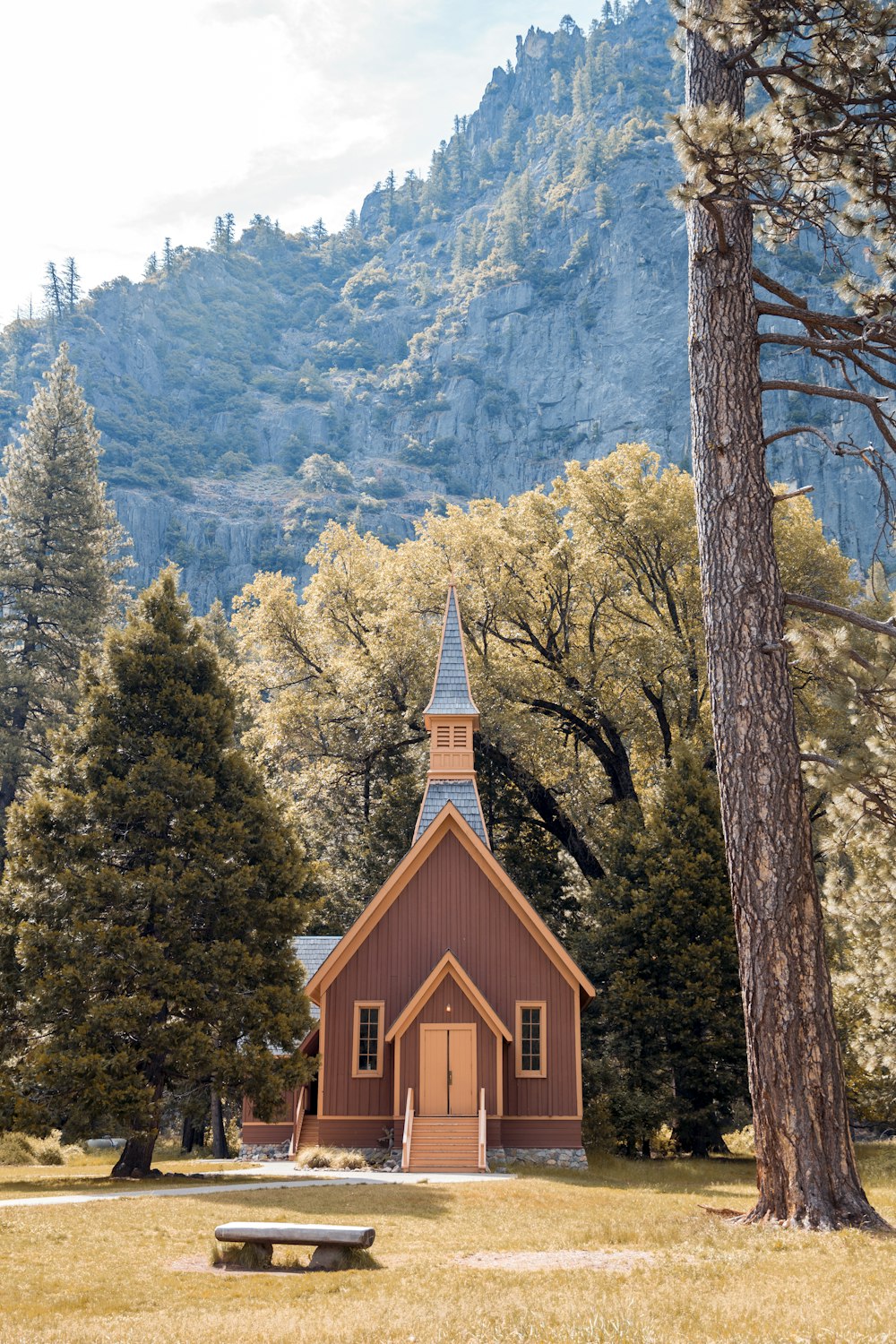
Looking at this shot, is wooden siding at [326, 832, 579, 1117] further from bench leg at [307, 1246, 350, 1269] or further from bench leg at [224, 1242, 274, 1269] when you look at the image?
bench leg at [307, 1246, 350, 1269]

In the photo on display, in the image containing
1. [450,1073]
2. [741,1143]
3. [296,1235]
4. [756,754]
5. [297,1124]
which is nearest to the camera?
[296,1235]

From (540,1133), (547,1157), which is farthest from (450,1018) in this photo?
(547,1157)

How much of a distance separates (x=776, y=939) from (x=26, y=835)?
12295mm

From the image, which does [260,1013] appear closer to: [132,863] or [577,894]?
[132,863]

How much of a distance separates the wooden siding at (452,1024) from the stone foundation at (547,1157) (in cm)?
102

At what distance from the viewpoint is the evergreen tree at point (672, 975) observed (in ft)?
83.0

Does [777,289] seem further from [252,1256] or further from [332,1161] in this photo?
[332,1161]

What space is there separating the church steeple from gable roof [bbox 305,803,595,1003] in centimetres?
86

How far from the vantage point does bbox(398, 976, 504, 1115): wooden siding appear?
22.5 meters

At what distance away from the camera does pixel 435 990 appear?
2273cm

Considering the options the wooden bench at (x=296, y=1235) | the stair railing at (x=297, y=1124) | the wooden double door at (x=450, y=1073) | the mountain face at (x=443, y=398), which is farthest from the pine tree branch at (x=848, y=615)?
the mountain face at (x=443, y=398)

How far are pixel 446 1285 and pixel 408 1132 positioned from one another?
14.6 metres

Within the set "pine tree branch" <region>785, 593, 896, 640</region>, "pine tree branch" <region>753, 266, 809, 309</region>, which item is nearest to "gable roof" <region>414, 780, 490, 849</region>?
"pine tree branch" <region>785, 593, 896, 640</region>

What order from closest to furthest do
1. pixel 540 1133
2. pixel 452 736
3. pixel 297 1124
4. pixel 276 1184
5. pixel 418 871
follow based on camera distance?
pixel 276 1184
pixel 540 1133
pixel 418 871
pixel 297 1124
pixel 452 736
